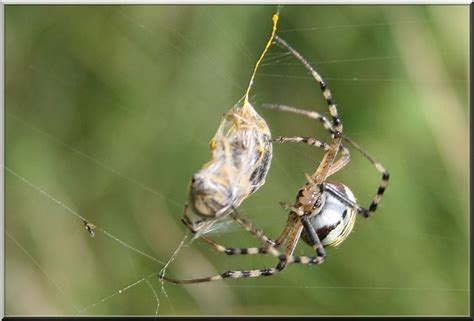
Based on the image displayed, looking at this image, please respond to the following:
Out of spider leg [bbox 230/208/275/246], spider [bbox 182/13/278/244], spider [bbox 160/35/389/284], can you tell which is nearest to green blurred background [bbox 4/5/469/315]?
spider [bbox 160/35/389/284]

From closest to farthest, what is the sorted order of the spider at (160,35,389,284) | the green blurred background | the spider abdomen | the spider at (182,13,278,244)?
the spider at (182,13,278,244) < the spider at (160,35,389,284) < the spider abdomen < the green blurred background

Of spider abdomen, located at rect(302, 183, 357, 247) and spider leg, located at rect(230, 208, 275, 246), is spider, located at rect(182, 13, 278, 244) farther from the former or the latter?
spider abdomen, located at rect(302, 183, 357, 247)

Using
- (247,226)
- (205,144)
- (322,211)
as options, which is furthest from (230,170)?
(205,144)

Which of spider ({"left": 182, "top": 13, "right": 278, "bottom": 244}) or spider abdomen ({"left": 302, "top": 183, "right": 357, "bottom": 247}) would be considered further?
spider abdomen ({"left": 302, "top": 183, "right": 357, "bottom": 247})

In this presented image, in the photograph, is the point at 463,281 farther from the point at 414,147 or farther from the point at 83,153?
the point at 83,153

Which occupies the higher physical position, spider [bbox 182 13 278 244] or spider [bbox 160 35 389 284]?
spider [bbox 182 13 278 244]

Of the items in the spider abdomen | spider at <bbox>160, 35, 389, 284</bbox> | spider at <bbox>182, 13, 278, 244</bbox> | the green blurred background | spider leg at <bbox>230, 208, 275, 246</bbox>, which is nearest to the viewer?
spider at <bbox>182, 13, 278, 244</bbox>


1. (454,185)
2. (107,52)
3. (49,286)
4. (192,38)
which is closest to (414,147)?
(454,185)
